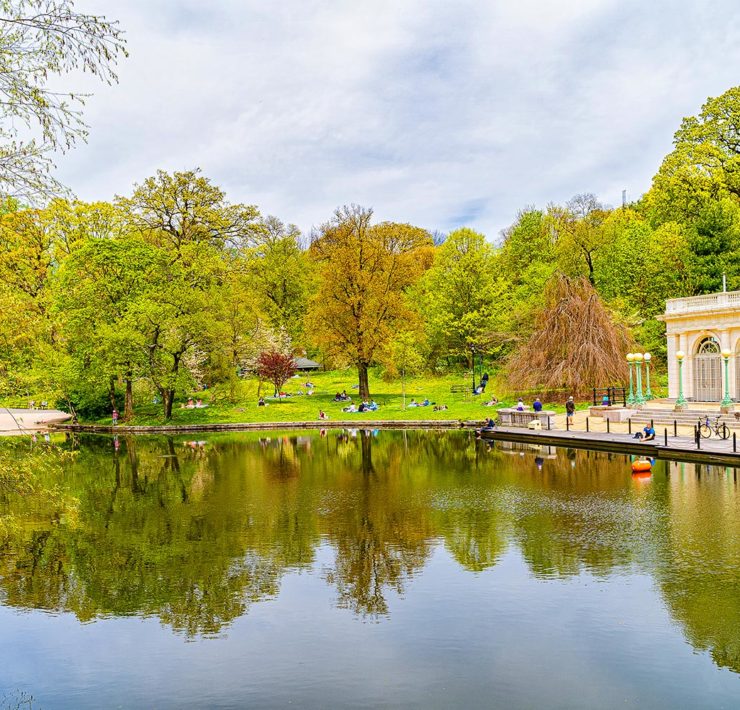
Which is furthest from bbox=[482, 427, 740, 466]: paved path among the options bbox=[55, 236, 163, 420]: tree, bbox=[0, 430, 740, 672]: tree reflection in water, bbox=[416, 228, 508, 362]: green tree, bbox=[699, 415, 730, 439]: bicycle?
bbox=[55, 236, 163, 420]: tree

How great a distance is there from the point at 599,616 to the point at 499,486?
11.9m

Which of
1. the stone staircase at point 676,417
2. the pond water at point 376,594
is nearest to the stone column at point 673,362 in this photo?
the stone staircase at point 676,417

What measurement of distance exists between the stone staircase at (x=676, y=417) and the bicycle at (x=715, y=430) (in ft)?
3.64

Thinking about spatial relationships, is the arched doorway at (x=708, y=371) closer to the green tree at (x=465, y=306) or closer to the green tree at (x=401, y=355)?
the green tree at (x=465, y=306)

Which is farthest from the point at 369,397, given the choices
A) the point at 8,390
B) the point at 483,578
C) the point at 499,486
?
the point at 8,390

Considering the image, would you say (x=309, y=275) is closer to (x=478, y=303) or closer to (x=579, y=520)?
(x=478, y=303)

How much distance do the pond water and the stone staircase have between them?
10860 mm

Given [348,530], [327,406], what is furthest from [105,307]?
[348,530]

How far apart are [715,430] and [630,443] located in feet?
12.6

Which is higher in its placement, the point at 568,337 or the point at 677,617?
the point at 568,337

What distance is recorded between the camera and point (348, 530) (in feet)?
57.9

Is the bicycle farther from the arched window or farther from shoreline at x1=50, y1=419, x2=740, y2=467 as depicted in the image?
the arched window

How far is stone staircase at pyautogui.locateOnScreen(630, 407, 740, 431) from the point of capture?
3369 centimetres

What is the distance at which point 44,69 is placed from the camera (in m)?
7.68
